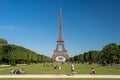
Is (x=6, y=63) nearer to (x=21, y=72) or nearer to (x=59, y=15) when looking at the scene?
(x=21, y=72)

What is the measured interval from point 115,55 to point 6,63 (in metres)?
34.1

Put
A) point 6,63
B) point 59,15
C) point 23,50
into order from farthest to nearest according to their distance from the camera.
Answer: point 59,15
point 23,50
point 6,63

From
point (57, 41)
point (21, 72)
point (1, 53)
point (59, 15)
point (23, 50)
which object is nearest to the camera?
point (21, 72)

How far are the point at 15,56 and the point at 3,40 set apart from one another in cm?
7004

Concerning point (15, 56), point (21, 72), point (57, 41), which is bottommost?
point (21, 72)

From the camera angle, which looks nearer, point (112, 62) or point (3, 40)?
point (112, 62)

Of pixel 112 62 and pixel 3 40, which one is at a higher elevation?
pixel 3 40

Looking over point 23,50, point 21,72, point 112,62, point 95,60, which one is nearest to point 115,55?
point 112,62

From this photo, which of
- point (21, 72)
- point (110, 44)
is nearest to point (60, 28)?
point (110, 44)

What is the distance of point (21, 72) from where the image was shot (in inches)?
1334

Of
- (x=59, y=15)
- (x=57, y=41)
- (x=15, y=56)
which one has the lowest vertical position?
(x=15, y=56)

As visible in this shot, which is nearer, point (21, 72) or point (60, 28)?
point (21, 72)

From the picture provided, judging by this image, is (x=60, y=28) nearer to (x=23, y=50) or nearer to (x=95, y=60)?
(x=95, y=60)

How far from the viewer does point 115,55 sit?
87.4m
